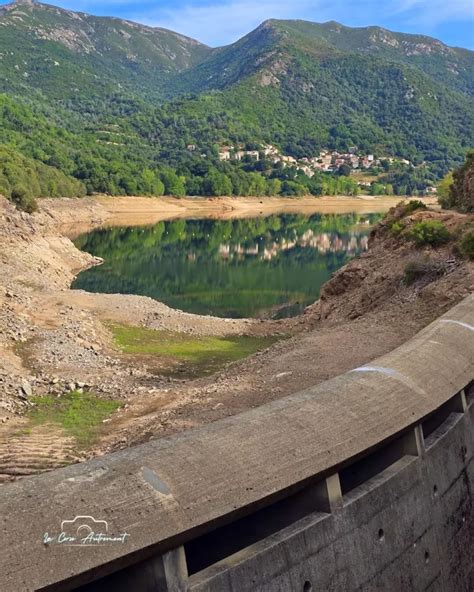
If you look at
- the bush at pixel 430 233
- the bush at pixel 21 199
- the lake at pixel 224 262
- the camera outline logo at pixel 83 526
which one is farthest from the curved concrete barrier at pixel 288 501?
the bush at pixel 21 199

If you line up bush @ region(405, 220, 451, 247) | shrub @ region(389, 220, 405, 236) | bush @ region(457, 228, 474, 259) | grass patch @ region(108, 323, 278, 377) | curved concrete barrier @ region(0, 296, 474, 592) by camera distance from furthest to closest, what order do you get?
1. shrub @ region(389, 220, 405, 236)
2. grass patch @ region(108, 323, 278, 377)
3. bush @ region(405, 220, 451, 247)
4. bush @ region(457, 228, 474, 259)
5. curved concrete barrier @ region(0, 296, 474, 592)

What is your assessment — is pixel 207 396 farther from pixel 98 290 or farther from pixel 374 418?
pixel 98 290

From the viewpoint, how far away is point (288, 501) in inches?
288

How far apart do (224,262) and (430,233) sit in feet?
144

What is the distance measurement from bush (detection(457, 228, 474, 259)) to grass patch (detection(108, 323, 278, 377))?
32.0 feet

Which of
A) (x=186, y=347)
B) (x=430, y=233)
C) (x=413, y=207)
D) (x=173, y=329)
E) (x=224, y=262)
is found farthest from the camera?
(x=224, y=262)

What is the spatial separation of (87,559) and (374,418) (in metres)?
3.97

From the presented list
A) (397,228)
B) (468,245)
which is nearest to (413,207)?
(397,228)

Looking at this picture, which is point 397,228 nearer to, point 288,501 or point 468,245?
point 468,245

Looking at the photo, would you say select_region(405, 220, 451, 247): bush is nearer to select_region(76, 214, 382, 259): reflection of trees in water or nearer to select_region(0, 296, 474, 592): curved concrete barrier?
select_region(0, 296, 474, 592): curved concrete barrier

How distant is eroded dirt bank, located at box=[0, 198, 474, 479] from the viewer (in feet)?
46.9

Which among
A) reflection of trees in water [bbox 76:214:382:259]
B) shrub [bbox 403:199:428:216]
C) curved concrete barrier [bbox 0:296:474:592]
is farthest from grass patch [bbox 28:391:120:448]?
reflection of trees in water [bbox 76:214:382:259]

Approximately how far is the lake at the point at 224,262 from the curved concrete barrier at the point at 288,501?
3326 cm

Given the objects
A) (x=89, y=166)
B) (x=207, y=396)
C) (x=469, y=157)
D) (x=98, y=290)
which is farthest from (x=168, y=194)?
(x=207, y=396)
